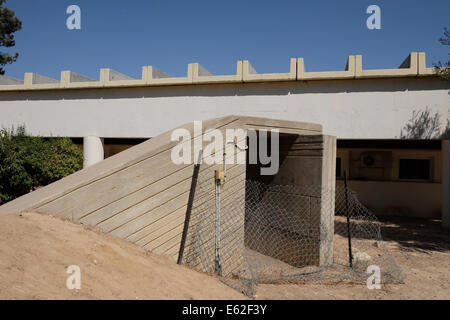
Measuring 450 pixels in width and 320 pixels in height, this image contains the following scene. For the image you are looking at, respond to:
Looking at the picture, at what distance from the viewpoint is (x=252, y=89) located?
1090 cm

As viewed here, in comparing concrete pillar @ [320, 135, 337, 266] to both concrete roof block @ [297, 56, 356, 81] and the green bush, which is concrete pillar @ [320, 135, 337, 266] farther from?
the green bush

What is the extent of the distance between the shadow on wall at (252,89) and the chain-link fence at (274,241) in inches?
183

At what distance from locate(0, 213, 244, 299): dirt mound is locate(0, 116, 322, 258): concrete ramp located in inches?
7.4

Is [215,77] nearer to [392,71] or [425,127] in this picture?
[392,71]

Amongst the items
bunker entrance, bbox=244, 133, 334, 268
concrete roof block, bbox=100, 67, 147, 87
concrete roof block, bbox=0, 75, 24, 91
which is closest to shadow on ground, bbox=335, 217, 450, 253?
bunker entrance, bbox=244, 133, 334, 268

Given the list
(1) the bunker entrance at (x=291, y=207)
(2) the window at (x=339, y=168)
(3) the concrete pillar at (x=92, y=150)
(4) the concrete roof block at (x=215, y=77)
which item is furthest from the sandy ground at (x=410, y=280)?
(3) the concrete pillar at (x=92, y=150)

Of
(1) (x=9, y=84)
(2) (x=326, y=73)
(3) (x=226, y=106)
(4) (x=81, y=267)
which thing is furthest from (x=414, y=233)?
(1) (x=9, y=84)

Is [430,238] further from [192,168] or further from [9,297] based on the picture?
[9,297]

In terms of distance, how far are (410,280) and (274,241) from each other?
2634 millimetres

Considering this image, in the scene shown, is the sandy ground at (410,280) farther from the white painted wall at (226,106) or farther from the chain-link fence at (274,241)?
the white painted wall at (226,106)

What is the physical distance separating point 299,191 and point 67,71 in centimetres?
1039

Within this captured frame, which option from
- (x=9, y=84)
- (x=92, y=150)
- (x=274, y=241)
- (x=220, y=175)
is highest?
(x=9, y=84)

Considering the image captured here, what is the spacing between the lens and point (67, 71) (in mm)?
12172
